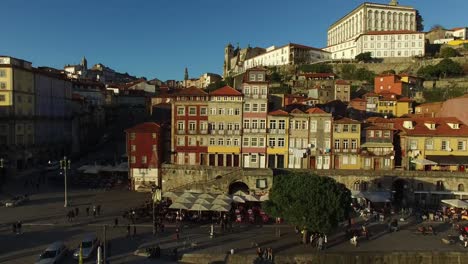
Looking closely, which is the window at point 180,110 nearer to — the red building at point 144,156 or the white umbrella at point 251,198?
the red building at point 144,156

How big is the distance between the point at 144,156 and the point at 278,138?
710 inches

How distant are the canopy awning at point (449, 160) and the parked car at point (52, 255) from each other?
142 ft

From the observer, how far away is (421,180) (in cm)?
4881

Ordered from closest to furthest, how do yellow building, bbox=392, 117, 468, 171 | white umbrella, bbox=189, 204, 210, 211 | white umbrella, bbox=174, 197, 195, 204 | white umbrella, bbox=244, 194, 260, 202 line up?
white umbrella, bbox=189, 204, 210, 211
white umbrella, bbox=174, 197, 195, 204
white umbrella, bbox=244, 194, 260, 202
yellow building, bbox=392, 117, 468, 171

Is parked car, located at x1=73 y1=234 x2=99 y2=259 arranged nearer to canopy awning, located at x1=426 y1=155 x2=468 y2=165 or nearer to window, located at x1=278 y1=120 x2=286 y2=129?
window, located at x1=278 y1=120 x2=286 y2=129

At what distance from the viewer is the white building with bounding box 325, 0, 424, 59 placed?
12431cm

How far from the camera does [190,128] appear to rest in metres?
54.4

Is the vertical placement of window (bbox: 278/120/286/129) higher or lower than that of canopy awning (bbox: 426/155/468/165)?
higher

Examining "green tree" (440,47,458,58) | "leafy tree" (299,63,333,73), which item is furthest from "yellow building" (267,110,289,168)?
"green tree" (440,47,458,58)

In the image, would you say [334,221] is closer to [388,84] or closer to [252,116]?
[252,116]

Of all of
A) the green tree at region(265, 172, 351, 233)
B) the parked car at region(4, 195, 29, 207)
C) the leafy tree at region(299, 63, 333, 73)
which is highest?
the leafy tree at region(299, 63, 333, 73)

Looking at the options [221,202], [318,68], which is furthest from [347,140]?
[318,68]

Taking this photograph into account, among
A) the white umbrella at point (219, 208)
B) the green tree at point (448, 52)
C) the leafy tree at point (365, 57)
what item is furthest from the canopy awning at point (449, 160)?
the leafy tree at point (365, 57)

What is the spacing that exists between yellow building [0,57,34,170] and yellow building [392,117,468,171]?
59.0 meters
